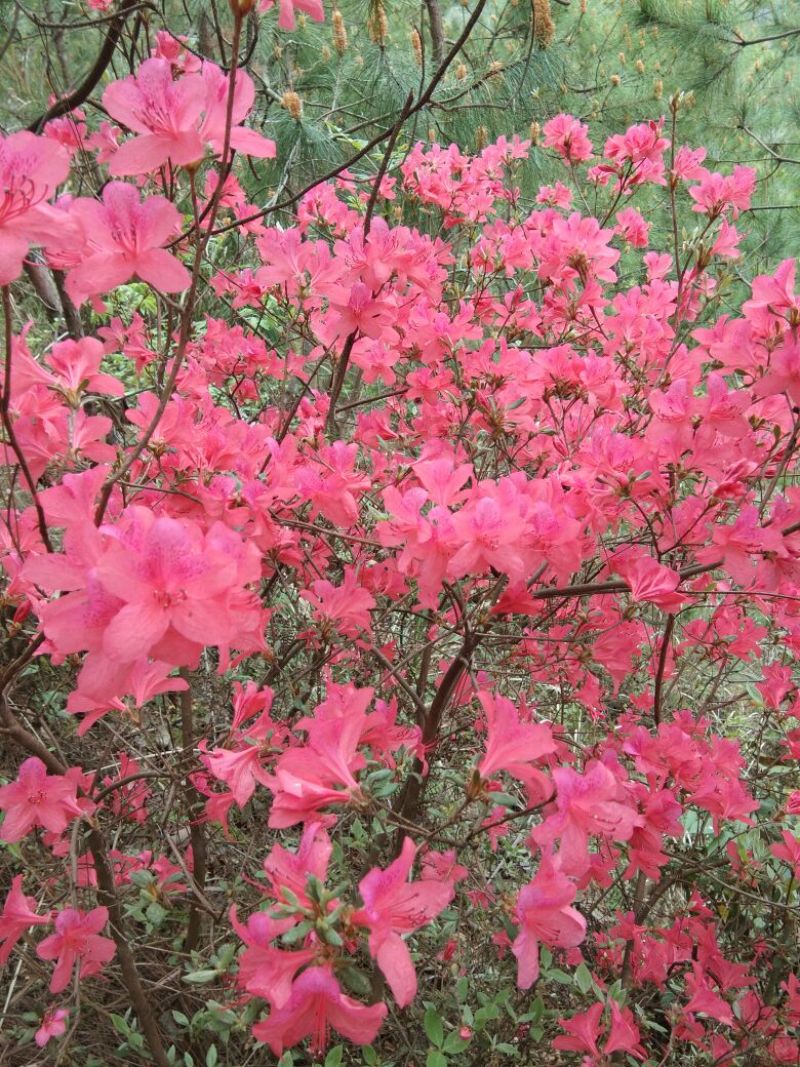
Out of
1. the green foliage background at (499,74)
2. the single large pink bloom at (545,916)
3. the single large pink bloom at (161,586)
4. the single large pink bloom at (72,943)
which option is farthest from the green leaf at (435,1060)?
the green foliage background at (499,74)

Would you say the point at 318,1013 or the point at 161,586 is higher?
the point at 161,586

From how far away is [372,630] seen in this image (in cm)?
163

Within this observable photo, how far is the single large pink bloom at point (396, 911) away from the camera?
2.39 ft

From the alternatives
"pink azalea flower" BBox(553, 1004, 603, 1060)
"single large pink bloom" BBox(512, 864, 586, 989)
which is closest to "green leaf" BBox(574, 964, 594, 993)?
"pink azalea flower" BBox(553, 1004, 603, 1060)

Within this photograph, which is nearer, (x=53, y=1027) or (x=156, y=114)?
(x=156, y=114)

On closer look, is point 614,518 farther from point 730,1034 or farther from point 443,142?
point 443,142

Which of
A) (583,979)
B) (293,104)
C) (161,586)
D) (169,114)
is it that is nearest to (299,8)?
(169,114)

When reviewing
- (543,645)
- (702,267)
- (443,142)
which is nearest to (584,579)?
(543,645)

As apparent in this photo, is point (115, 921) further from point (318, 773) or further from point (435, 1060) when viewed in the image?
point (318, 773)

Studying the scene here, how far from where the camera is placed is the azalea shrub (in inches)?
32.0

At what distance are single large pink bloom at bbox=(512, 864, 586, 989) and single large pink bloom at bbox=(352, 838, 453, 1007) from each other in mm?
135

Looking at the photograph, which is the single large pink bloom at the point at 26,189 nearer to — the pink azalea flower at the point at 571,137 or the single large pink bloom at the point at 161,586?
the single large pink bloom at the point at 161,586

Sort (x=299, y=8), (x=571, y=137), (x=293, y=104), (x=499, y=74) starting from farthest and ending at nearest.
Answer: (x=499, y=74) < (x=293, y=104) < (x=571, y=137) < (x=299, y=8)

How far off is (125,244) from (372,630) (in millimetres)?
936
